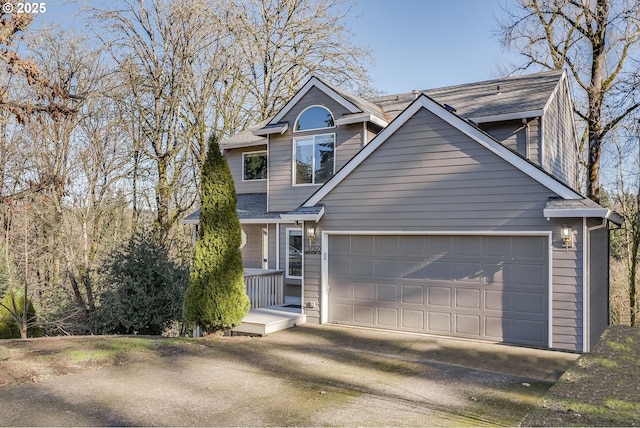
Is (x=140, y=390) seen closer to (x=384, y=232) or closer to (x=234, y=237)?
(x=234, y=237)

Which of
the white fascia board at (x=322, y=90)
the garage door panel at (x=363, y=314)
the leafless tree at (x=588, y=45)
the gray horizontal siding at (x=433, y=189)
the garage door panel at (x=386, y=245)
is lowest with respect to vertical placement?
the garage door panel at (x=363, y=314)

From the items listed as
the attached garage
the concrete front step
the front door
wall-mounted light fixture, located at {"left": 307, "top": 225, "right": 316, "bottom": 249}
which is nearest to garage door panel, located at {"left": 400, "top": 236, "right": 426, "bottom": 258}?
the attached garage

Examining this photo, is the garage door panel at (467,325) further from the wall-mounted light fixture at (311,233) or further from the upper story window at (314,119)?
the upper story window at (314,119)

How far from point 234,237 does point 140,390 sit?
13.6 feet

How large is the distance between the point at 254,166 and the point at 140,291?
19.4 feet

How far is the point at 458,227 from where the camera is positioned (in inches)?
360

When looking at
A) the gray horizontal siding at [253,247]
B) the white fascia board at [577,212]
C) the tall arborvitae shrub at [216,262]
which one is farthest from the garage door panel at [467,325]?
the gray horizontal siding at [253,247]

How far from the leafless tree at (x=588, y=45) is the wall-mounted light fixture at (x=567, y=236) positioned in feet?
24.5

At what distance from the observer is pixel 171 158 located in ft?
61.0

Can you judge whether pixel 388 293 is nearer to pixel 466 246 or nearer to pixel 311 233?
pixel 466 246

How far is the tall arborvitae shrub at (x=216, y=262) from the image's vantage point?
30.5 feet

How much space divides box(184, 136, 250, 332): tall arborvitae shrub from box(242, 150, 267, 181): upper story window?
5603 mm

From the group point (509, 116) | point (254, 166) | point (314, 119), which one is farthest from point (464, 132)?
point (254, 166)

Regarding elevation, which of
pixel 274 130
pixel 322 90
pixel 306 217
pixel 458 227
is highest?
pixel 322 90
